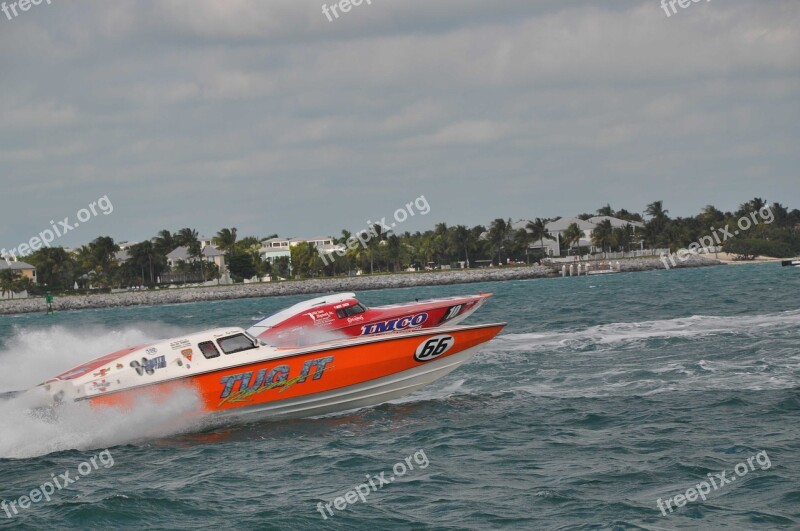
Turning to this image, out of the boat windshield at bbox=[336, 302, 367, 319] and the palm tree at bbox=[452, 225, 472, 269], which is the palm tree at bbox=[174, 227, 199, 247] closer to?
the palm tree at bbox=[452, 225, 472, 269]

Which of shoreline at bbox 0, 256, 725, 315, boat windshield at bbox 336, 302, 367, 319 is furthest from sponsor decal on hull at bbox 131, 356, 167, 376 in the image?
shoreline at bbox 0, 256, 725, 315

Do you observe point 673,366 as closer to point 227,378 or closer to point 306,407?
point 306,407

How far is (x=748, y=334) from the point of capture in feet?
97.5

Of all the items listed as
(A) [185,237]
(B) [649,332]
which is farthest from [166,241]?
(B) [649,332]

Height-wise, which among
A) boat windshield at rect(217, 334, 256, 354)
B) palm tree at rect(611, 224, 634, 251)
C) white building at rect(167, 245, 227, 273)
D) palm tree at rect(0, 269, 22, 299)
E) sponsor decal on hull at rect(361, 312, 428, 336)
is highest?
white building at rect(167, 245, 227, 273)

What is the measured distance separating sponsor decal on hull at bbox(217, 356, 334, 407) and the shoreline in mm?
103263

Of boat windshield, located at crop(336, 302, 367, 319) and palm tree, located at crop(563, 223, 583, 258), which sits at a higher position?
palm tree, located at crop(563, 223, 583, 258)

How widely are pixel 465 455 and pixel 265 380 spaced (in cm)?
479

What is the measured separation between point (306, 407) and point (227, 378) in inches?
72.1

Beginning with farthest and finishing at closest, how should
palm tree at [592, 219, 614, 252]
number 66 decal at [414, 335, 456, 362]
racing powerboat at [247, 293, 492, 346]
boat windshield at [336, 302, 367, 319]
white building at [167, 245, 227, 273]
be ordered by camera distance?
palm tree at [592, 219, 614, 252] → white building at [167, 245, 227, 273] → boat windshield at [336, 302, 367, 319] → racing powerboat at [247, 293, 492, 346] → number 66 decal at [414, 335, 456, 362]

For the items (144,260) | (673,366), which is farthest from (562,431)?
(144,260)

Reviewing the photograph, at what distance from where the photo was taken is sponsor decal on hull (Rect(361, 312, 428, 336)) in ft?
84.3

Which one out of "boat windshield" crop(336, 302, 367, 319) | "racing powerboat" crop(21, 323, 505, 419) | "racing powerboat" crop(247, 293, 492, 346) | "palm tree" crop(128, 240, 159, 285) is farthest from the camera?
"palm tree" crop(128, 240, 159, 285)

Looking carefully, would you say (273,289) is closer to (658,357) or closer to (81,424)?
(658,357)
